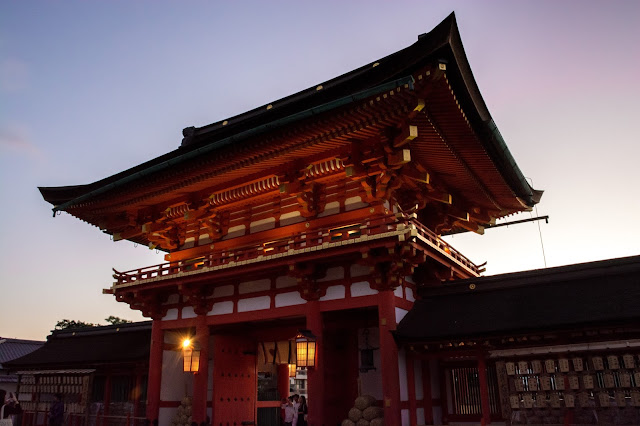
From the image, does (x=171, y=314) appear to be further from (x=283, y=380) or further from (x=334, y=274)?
(x=334, y=274)

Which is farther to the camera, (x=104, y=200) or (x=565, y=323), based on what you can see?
(x=104, y=200)

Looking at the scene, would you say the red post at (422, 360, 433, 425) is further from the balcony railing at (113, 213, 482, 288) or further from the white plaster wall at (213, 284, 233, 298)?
the white plaster wall at (213, 284, 233, 298)

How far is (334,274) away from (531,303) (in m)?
5.51

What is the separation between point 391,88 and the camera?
41.1ft

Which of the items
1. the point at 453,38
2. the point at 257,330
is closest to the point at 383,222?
the point at 453,38

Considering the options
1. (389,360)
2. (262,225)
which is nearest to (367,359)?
(389,360)

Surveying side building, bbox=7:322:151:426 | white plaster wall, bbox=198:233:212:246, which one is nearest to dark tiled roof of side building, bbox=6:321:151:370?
side building, bbox=7:322:151:426

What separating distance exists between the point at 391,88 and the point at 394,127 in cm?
171

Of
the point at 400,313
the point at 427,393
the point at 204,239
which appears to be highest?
the point at 204,239

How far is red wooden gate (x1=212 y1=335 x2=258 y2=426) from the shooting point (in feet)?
58.6

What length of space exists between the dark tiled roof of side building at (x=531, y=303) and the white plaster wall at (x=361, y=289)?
4.19 feet

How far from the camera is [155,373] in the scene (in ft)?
61.5

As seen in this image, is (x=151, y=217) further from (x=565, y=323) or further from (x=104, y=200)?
(x=565, y=323)

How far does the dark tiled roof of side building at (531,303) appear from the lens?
1223cm
